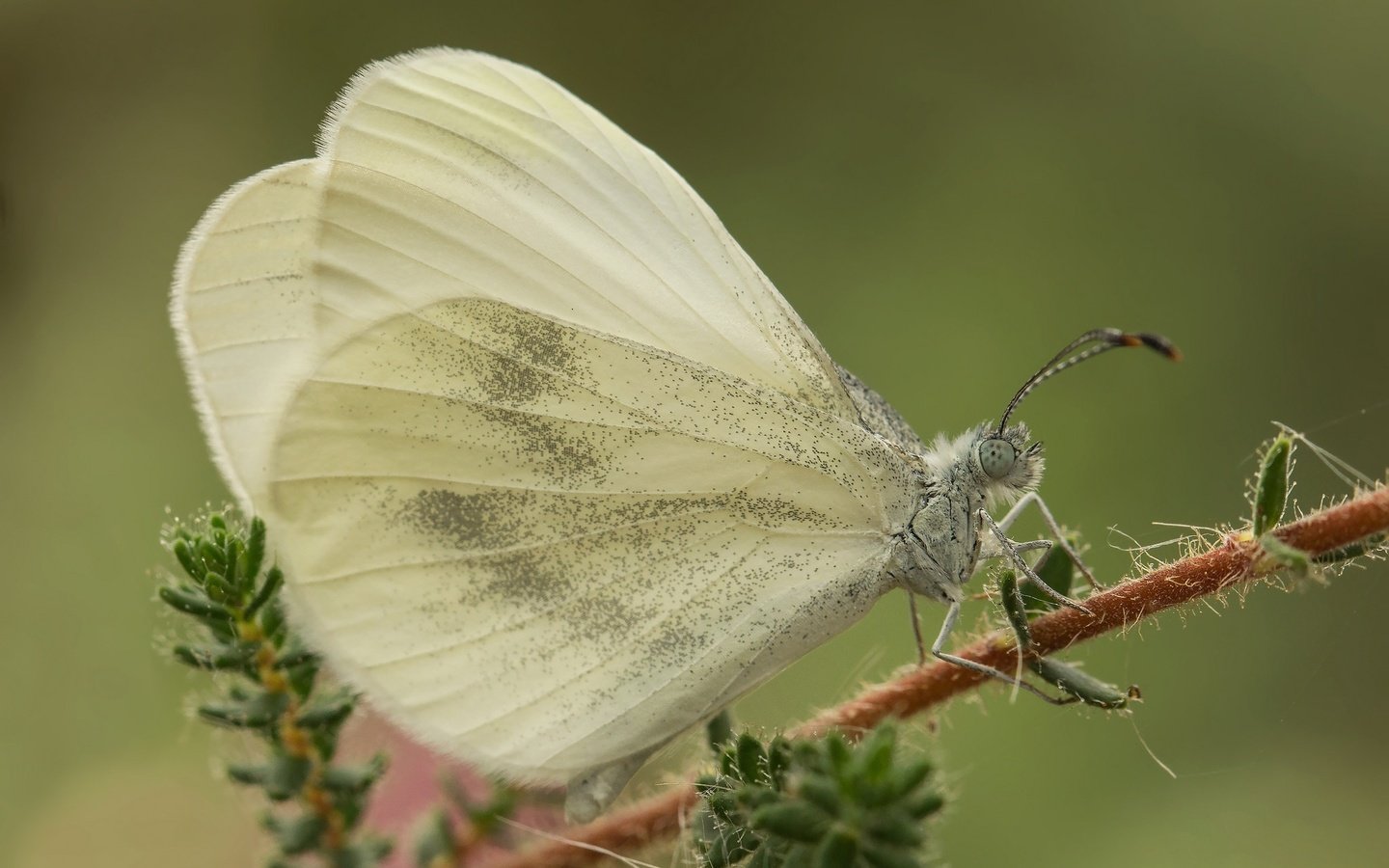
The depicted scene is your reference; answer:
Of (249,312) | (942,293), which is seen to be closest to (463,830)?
(249,312)

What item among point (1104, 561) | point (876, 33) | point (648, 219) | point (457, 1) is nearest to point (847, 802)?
point (648, 219)

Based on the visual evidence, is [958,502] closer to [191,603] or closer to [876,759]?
[876,759]

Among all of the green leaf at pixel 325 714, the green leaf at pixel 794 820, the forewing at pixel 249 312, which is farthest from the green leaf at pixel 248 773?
the green leaf at pixel 794 820

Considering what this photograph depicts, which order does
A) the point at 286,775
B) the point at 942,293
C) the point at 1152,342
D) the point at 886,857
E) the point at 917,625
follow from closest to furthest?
the point at 886,857 < the point at 286,775 < the point at 1152,342 < the point at 917,625 < the point at 942,293

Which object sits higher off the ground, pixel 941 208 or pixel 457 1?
pixel 457 1

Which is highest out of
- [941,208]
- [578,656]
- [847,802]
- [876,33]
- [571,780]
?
[876,33]

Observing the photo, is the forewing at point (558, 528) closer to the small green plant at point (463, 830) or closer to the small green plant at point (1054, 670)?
the small green plant at point (463, 830)

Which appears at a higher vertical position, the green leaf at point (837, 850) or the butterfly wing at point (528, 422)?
the butterfly wing at point (528, 422)

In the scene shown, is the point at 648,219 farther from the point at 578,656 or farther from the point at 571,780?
the point at 571,780
